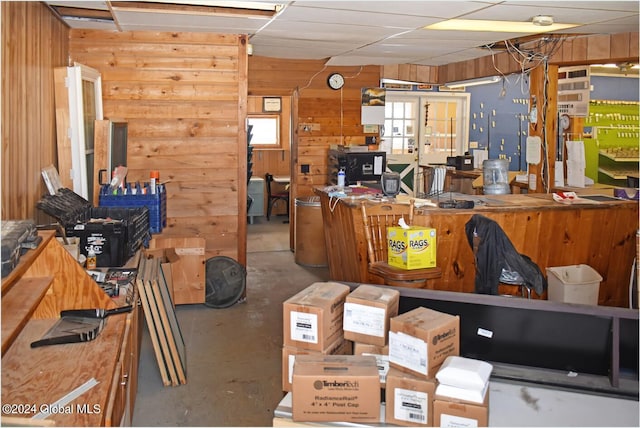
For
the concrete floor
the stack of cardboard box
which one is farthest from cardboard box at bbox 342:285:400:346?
the concrete floor

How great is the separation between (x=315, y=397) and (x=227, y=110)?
14.0 feet

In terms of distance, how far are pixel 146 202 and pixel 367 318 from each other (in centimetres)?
322

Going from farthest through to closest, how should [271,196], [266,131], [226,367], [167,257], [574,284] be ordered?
[266,131] → [271,196] → [167,257] → [574,284] → [226,367]

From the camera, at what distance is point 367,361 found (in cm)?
221

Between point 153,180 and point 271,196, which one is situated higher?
point 153,180

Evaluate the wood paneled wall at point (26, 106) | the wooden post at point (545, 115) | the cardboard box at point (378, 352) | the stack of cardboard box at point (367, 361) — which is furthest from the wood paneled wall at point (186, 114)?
the cardboard box at point (378, 352)

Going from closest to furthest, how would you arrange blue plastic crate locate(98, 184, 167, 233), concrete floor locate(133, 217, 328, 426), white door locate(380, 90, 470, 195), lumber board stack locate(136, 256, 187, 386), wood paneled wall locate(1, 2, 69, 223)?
wood paneled wall locate(1, 2, 69, 223) → concrete floor locate(133, 217, 328, 426) → lumber board stack locate(136, 256, 187, 386) → blue plastic crate locate(98, 184, 167, 233) → white door locate(380, 90, 470, 195)

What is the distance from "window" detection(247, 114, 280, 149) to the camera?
1181 centimetres

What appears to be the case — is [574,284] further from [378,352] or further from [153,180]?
[153,180]

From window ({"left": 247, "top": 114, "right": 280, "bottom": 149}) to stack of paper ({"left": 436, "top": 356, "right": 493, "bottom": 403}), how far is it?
998cm

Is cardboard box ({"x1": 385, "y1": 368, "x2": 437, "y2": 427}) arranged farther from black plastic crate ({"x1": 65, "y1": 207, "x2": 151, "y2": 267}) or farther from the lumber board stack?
black plastic crate ({"x1": 65, "y1": 207, "x2": 151, "y2": 267})

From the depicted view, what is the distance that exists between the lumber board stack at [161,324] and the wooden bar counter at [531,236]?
5.24 ft

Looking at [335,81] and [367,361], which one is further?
[335,81]

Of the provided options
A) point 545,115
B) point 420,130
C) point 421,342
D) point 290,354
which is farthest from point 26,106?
point 420,130
